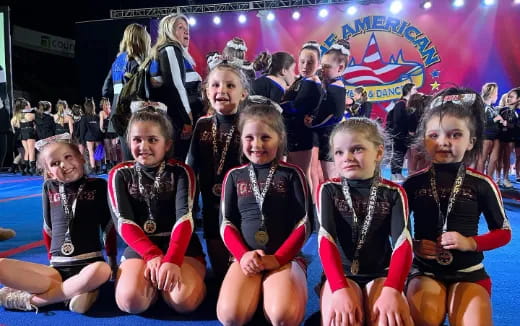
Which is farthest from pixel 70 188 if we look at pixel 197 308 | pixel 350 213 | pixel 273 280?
pixel 350 213

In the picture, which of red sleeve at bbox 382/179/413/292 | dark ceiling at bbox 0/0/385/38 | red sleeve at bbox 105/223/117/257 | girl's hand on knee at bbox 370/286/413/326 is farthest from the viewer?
dark ceiling at bbox 0/0/385/38

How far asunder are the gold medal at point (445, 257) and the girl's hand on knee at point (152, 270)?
4.24ft

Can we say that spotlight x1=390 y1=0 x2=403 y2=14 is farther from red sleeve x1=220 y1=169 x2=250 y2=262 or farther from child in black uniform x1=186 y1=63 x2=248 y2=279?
red sleeve x1=220 y1=169 x2=250 y2=262

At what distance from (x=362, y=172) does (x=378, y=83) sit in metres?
8.22

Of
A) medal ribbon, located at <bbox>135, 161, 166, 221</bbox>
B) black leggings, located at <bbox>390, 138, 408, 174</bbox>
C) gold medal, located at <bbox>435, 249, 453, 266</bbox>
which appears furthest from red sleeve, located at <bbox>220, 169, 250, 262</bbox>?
black leggings, located at <bbox>390, 138, 408, 174</bbox>

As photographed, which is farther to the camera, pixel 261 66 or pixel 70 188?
pixel 261 66

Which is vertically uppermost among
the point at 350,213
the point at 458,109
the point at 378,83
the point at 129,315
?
the point at 378,83

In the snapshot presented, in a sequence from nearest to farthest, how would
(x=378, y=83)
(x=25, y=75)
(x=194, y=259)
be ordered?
(x=194, y=259) → (x=378, y=83) → (x=25, y=75)

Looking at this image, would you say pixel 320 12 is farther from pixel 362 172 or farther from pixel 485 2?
pixel 362 172

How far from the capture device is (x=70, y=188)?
7.34 feet

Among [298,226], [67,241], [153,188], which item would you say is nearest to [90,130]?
[67,241]

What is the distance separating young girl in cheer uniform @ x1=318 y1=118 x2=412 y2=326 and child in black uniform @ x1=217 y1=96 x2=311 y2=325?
0.66ft

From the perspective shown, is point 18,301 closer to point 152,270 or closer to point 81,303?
point 81,303

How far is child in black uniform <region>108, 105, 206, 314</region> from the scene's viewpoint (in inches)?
76.6
